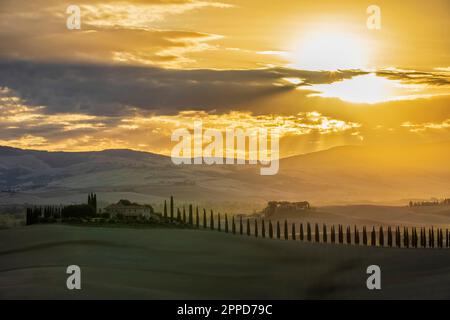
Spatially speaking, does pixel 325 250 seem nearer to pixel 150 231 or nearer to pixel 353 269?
pixel 353 269

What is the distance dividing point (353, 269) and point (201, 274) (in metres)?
13.6

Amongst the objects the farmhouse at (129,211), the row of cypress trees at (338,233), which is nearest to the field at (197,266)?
the row of cypress trees at (338,233)

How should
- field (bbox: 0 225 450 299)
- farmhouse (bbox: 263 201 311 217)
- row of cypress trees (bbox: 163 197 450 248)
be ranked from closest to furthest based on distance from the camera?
field (bbox: 0 225 450 299) → row of cypress trees (bbox: 163 197 450 248) → farmhouse (bbox: 263 201 311 217)

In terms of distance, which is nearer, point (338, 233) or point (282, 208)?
point (338, 233)

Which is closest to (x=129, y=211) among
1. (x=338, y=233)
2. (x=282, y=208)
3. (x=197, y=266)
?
(x=338, y=233)

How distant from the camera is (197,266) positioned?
7431 centimetres

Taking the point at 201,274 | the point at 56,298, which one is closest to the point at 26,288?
the point at 56,298

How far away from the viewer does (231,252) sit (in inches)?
3290

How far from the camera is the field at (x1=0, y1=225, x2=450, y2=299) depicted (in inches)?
2328

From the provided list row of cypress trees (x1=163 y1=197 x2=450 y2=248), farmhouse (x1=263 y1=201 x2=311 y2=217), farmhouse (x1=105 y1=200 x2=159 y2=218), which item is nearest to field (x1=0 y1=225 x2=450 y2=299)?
row of cypress trees (x1=163 y1=197 x2=450 y2=248)

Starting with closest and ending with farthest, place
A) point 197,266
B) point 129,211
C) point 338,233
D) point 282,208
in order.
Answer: point 197,266
point 129,211
point 338,233
point 282,208

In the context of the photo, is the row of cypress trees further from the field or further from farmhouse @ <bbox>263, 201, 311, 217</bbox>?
farmhouse @ <bbox>263, 201, 311, 217</bbox>

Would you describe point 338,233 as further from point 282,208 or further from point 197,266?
point 282,208
